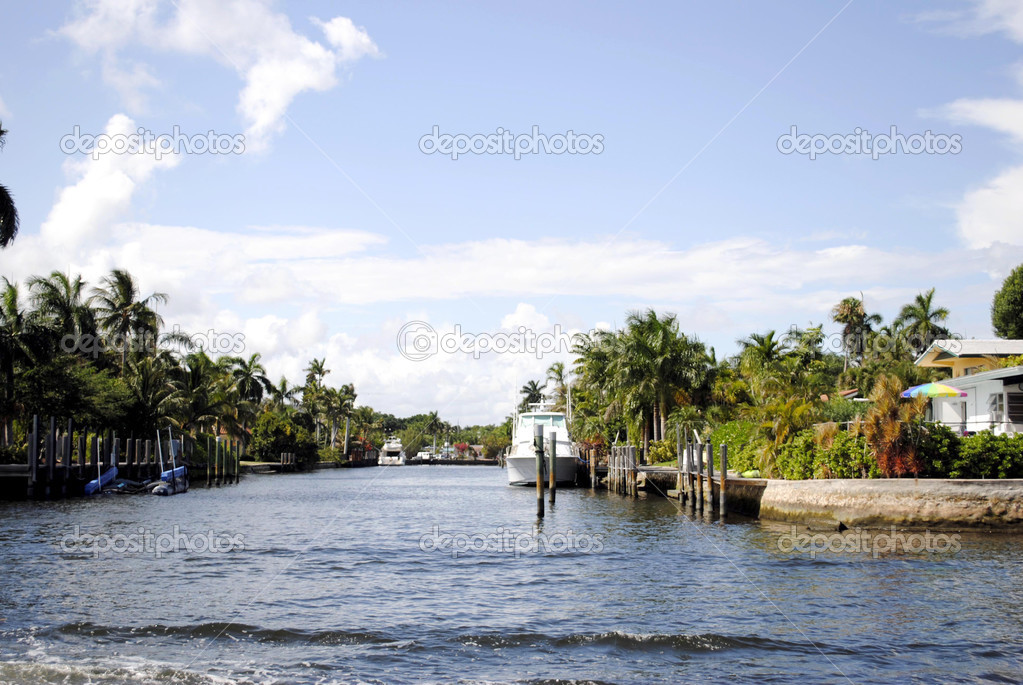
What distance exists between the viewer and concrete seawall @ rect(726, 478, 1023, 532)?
22750 mm

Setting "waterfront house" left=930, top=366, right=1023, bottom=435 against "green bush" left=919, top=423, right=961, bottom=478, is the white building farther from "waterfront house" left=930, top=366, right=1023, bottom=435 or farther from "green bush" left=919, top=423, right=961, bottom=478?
"green bush" left=919, top=423, right=961, bottom=478

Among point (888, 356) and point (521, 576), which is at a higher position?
point (888, 356)

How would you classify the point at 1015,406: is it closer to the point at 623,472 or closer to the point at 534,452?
the point at 623,472

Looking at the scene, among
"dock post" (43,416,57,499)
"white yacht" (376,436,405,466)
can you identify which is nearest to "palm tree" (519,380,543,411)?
"white yacht" (376,436,405,466)

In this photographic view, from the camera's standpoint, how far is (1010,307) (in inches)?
2418

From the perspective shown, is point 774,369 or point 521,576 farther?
point 774,369

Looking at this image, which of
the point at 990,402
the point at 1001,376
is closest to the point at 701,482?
the point at 1001,376

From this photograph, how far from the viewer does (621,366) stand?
175 feet

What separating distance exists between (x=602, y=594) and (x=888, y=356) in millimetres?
52870

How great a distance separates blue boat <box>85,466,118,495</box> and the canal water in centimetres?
1536

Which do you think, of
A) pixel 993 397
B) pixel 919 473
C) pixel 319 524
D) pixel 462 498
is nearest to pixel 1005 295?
pixel 993 397

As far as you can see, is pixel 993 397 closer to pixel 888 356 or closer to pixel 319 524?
pixel 319 524

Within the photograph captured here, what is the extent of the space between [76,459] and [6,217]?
24.5m

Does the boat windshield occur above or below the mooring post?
above
